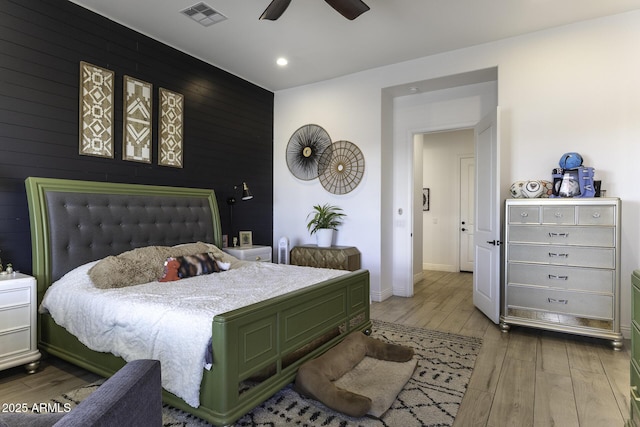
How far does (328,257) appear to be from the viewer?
4539mm

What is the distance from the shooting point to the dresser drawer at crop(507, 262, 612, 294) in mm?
3055

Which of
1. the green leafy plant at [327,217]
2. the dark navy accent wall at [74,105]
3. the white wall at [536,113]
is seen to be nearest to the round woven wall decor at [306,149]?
the white wall at [536,113]

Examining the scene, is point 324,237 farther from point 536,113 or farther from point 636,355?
point 636,355

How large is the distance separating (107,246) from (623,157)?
4751mm

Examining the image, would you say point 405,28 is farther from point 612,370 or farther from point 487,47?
point 612,370

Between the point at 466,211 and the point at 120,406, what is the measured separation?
7050mm

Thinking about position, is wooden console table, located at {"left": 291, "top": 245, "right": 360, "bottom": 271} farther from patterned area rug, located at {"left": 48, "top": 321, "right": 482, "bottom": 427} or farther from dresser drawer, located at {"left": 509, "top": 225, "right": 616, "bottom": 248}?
dresser drawer, located at {"left": 509, "top": 225, "right": 616, "bottom": 248}

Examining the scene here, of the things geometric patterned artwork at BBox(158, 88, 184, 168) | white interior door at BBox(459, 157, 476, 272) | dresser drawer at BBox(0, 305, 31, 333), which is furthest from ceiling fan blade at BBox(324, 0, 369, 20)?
white interior door at BBox(459, 157, 476, 272)

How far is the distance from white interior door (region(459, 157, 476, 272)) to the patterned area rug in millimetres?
4389

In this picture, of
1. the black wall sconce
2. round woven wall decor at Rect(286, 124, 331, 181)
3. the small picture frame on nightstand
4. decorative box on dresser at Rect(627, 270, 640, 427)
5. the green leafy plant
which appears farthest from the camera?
round woven wall decor at Rect(286, 124, 331, 181)

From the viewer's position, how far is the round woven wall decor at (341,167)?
4.77m

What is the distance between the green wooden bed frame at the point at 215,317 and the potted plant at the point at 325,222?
4.75 feet

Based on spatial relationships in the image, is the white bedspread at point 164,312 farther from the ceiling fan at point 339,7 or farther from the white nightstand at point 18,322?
the ceiling fan at point 339,7

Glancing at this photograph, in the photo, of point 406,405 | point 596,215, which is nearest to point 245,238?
point 406,405
